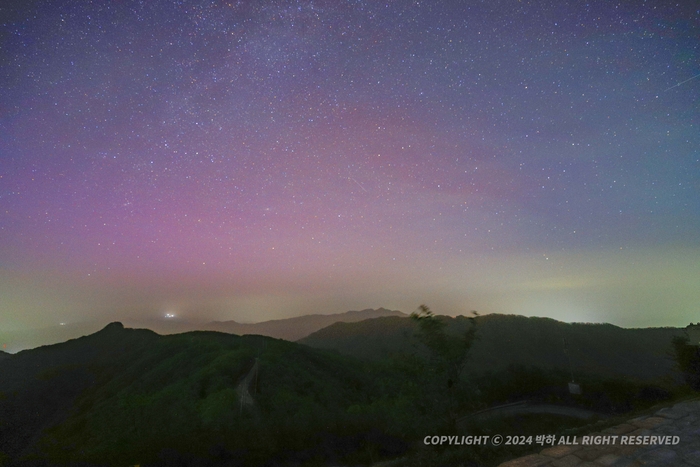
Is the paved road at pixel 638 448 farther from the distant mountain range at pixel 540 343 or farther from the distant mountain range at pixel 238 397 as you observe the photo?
the distant mountain range at pixel 540 343

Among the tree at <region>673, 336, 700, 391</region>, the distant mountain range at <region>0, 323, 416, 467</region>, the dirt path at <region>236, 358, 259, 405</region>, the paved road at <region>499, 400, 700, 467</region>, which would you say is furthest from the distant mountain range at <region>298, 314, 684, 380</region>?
the paved road at <region>499, 400, 700, 467</region>

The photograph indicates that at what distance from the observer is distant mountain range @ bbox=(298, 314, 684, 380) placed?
6969cm

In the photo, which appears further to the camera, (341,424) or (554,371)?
(554,371)

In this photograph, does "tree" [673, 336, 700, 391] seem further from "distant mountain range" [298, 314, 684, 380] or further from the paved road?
"distant mountain range" [298, 314, 684, 380]

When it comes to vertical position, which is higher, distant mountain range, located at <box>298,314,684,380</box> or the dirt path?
the dirt path

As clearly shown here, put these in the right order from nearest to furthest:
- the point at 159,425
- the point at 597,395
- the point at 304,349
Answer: the point at 159,425 < the point at 597,395 < the point at 304,349

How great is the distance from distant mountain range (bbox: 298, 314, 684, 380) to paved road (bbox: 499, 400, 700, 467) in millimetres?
54770

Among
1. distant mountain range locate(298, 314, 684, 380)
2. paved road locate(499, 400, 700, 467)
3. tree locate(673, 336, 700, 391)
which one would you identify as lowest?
distant mountain range locate(298, 314, 684, 380)

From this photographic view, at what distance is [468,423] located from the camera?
26.2 meters

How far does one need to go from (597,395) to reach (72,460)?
1768 inches

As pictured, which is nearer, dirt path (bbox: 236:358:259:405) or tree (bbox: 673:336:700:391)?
tree (bbox: 673:336:700:391)

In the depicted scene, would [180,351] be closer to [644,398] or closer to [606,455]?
[606,455]

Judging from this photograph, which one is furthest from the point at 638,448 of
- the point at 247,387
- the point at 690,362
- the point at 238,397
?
the point at 247,387

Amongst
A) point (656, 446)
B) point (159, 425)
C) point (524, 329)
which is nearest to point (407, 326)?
point (524, 329)
